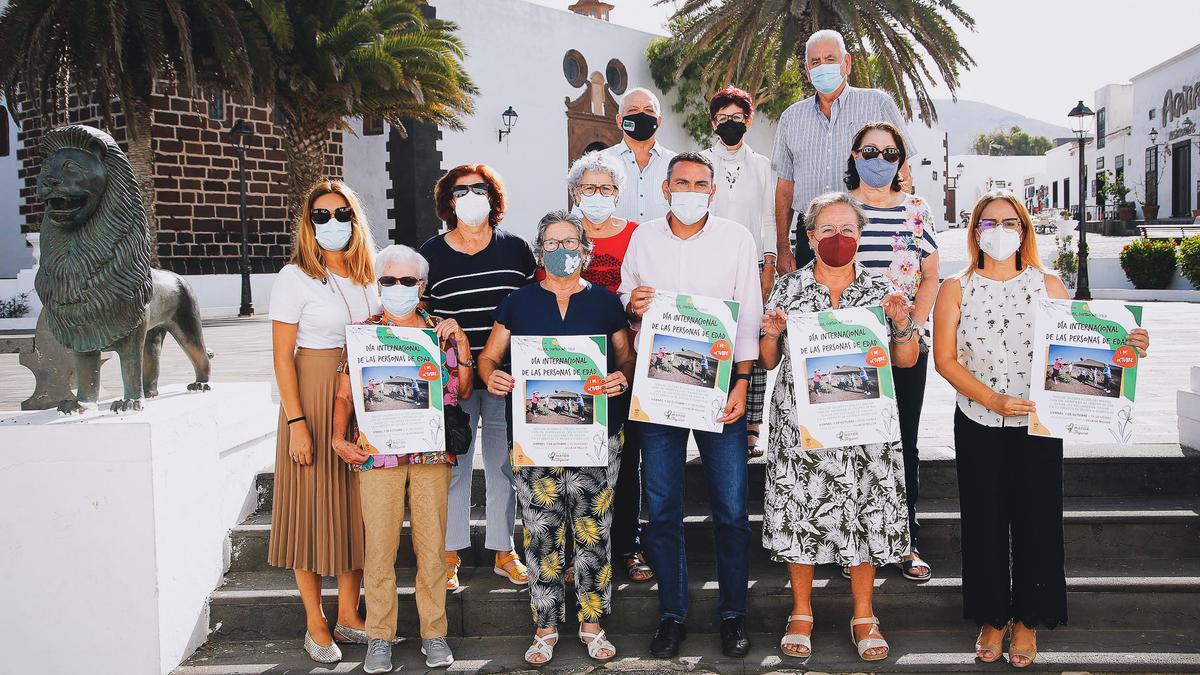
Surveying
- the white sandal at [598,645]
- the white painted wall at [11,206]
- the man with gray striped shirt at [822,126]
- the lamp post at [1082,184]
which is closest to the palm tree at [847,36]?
the lamp post at [1082,184]

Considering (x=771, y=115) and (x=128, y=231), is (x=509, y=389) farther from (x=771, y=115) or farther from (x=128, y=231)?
(x=771, y=115)

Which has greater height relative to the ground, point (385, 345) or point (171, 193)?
point (171, 193)

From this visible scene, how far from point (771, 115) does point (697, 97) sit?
247 cm

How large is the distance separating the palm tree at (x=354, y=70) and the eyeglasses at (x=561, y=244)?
490 inches

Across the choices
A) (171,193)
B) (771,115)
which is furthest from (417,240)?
(771,115)

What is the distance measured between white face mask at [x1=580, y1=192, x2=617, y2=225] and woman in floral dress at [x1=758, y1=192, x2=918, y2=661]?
799mm

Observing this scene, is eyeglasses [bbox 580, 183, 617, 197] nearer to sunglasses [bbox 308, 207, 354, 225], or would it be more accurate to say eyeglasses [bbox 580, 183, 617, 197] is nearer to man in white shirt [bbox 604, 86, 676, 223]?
man in white shirt [bbox 604, 86, 676, 223]

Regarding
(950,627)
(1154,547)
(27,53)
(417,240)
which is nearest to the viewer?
(950,627)

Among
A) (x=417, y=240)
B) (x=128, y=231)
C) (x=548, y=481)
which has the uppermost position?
(x=417, y=240)

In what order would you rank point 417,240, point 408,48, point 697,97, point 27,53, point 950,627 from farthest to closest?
point 697,97 < point 417,240 < point 408,48 < point 27,53 < point 950,627

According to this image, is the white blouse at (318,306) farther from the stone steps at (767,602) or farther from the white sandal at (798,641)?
the white sandal at (798,641)

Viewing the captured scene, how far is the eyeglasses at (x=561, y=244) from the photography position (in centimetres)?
358

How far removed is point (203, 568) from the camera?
4.18 m

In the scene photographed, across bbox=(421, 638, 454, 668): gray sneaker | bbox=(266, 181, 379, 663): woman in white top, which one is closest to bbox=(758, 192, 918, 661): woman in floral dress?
bbox=(421, 638, 454, 668): gray sneaker
